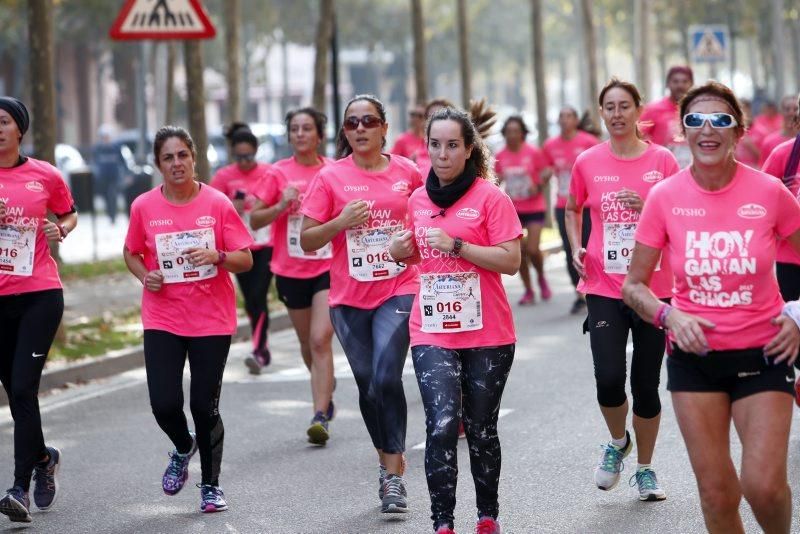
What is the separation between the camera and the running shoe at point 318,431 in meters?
9.06

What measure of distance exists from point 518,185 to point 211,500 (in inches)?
355

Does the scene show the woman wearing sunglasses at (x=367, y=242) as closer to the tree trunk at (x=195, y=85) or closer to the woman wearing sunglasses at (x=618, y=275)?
the woman wearing sunglasses at (x=618, y=275)

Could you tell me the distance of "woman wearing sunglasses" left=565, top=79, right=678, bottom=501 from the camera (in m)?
7.35

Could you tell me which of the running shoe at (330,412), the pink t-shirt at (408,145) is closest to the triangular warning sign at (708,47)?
the pink t-shirt at (408,145)

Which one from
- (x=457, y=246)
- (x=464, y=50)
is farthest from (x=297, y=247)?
(x=464, y=50)

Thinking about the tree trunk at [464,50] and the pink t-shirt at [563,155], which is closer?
the pink t-shirt at [563,155]

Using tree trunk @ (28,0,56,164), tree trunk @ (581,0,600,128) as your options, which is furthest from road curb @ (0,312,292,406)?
tree trunk @ (581,0,600,128)

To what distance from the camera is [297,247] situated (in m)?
9.98

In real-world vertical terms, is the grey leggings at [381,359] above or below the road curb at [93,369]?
above

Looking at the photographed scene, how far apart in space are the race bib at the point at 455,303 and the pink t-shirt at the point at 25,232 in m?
2.23

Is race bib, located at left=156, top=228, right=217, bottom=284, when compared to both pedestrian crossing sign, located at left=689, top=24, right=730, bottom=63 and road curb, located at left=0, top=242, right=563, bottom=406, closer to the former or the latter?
road curb, located at left=0, top=242, right=563, bottom=406

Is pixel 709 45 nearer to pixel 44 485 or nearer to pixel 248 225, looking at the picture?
pixel 248 225

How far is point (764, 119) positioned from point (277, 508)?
46.5 ft

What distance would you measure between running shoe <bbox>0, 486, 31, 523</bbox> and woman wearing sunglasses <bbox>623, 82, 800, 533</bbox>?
3350 mm
